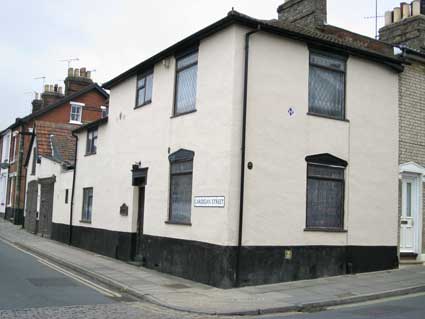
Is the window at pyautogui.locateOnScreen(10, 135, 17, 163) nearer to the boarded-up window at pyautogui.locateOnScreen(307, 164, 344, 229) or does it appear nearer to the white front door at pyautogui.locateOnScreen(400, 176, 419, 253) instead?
the boarded-up window at pyautogui.locateOnScreen(307, 164, 344, 229)

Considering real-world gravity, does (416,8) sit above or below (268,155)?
above

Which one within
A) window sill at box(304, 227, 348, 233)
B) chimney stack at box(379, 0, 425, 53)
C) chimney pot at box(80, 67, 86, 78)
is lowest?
window sill at box(304, 227, 348, 233)

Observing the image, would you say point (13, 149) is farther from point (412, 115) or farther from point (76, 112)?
point (412, 115)

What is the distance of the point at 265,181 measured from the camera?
12906 millimetres

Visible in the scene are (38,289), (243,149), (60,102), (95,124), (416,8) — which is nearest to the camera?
(38,289)

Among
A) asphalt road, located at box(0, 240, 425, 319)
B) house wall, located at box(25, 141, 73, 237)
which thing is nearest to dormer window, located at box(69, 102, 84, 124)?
house wall, located at box(25, 141, 73, 237)

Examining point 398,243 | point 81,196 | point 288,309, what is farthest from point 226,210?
point 81,196

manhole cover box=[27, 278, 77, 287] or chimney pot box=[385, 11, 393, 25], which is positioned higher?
chimney pot box=[385, 11, 393, 25]

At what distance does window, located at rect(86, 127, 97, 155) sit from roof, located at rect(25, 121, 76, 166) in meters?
4.53

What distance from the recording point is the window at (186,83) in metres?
14.5

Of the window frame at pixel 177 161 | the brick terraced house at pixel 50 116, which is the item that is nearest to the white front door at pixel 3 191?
the brick terraced house at pixel 50 116

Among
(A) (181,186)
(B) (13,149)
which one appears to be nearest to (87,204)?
(A) (181,186)

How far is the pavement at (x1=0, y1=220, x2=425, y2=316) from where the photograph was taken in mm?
10423

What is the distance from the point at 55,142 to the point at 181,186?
15.5 metres
